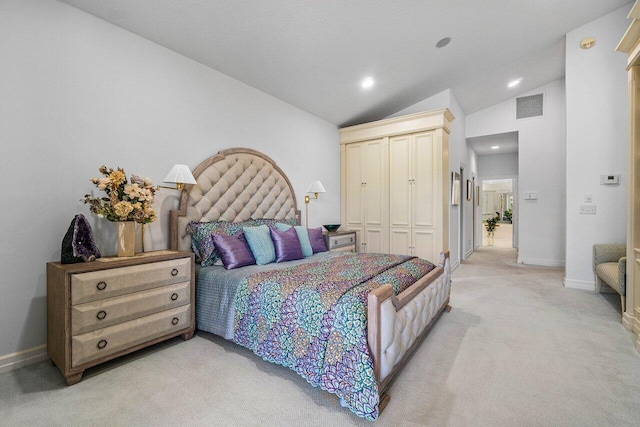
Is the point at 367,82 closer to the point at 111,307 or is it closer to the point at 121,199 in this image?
the point at 121,199

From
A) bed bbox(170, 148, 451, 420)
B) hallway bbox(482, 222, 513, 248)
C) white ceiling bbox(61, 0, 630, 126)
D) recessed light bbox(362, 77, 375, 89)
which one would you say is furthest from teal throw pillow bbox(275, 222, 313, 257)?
hallway bbox(482, 222, 513, 248)

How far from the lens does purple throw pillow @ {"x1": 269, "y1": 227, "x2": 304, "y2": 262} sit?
3020mm

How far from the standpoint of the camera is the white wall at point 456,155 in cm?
498

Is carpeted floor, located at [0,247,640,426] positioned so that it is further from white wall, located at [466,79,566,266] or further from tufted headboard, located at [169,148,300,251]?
white wall, located at [466,79,566,266]

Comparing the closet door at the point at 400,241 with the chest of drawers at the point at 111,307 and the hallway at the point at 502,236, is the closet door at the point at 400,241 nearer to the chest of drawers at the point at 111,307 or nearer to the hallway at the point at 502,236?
the chest of drawers at the point at 111,307

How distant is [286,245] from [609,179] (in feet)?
14.3

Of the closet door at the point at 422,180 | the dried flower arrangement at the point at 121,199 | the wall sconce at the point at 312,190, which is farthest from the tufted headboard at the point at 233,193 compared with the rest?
the closet door at the point at 422,180

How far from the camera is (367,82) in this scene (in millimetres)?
4172

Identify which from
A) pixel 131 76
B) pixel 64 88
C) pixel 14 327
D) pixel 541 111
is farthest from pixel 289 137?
pixel 541 111

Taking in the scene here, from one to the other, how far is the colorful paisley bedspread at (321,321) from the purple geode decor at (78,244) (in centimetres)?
110

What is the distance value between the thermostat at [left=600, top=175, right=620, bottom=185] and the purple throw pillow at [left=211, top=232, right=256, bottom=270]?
15.3 feet

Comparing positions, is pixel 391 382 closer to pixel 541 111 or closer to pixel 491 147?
pixel 541 111

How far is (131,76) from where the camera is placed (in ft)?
8.66

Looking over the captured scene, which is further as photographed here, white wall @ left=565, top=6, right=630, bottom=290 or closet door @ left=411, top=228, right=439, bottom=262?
closet door @ left=411, top=228, right=439, bottom=262
